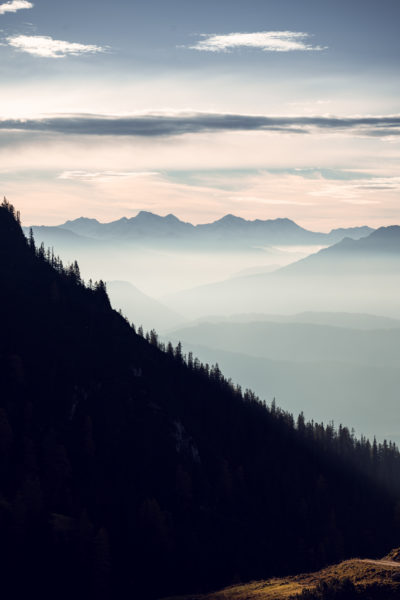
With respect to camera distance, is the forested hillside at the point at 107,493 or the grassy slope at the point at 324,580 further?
the forested hillside at the point at 107,493

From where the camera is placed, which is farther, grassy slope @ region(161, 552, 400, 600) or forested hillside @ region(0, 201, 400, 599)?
forested hillside @ region(0, 201, 400, 599)

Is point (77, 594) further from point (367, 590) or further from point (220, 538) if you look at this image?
point (367, 590)

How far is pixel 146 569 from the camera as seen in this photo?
144000 millimetres

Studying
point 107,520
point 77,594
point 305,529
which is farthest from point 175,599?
point 305,529

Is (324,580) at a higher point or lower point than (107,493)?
higher

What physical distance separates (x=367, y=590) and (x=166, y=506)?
278 feet

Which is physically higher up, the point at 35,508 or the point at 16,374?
the point at 16,374

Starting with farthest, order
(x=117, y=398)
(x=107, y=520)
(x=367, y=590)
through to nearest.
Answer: (x=117, y=398) → (x=107, y=520) → (x=367, y=590)

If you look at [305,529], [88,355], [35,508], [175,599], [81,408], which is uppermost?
[88,355]

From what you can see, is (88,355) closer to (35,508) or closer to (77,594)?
(35,508)

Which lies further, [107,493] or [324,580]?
[107,493]

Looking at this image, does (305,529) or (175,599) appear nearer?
(175,599)

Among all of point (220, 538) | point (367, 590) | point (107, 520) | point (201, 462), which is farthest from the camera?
point (201, 462)

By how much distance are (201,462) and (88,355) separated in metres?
49.0
